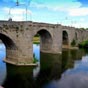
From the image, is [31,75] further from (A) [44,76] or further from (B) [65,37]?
(B) [65,37]

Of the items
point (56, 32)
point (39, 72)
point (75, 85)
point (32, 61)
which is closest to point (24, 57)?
point (32, 61)

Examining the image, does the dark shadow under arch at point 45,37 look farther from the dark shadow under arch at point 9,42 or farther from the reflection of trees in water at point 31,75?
the dark shadow under arch at point 9,42

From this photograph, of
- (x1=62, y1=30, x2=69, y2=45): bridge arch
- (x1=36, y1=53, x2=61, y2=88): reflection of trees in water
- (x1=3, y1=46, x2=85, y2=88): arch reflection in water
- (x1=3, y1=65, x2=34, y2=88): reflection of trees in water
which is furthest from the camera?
(x1=62, y1=30, x2=69, y2=45): bridge arch

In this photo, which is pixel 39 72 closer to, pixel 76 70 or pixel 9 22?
pixel 76 70

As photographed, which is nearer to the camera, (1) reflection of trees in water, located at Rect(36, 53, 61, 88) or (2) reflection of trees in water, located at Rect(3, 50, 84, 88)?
(2) reflection of trees in water, located at Rect(3, 50, 84, 88)

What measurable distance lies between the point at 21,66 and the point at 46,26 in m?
18.4

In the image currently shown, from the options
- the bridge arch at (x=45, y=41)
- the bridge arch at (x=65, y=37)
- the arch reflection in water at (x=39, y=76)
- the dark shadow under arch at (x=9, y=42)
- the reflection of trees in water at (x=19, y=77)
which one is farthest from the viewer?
the bridge arch at (x=65, y=37)

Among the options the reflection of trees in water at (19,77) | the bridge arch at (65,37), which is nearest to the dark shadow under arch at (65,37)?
the bridge arch at (65,37)

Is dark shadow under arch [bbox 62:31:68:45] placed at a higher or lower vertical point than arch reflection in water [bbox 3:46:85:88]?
higher

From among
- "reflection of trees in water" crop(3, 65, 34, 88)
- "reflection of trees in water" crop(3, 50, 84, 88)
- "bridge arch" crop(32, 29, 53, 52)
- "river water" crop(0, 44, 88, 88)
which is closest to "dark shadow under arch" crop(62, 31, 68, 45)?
"bridge arch" crop(32, 29, 53, 52)

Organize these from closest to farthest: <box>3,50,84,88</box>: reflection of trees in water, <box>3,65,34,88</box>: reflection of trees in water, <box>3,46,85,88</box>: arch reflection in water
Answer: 1. <box>3,65,34,88</box>: reflection of trees in water
2. <box>3,46,85,88</box>: arch reflection in water
3. <box>3,50,84,88</box>: reflection of trees in water

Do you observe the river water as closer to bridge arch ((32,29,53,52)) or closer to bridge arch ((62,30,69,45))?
bridge arch ((32,29,53,52))

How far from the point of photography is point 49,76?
126ft

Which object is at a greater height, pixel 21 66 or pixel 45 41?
pixel 45 41
